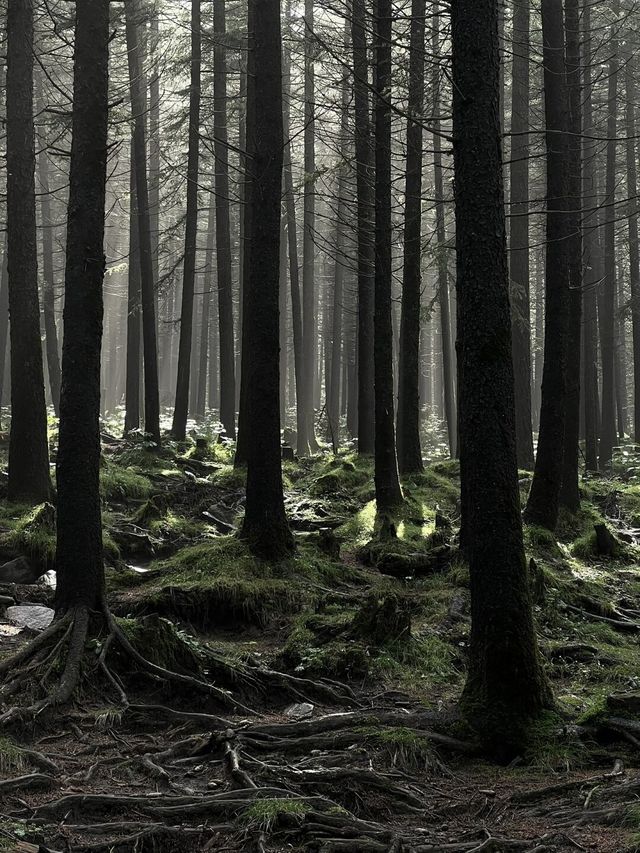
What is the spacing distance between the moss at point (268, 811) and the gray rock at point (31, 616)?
3765 mm

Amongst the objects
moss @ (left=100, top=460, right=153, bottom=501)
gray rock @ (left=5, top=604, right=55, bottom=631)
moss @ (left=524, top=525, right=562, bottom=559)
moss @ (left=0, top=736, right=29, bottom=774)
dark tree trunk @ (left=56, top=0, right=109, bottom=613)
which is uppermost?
dark tree trunk @ (left=56, top=0, right=109, bottom=613)

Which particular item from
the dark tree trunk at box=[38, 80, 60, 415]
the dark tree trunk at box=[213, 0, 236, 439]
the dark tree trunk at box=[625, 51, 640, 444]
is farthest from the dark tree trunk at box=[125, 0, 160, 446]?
the dark tree trunk at box=[625, 51, 640, 444]

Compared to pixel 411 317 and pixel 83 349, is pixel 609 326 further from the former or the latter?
pixel 83 349

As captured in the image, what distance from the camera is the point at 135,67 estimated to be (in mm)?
18938

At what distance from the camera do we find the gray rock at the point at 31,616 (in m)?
7.58

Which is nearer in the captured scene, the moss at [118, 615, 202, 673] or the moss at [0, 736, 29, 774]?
the moss at [0, 736, 29, 774]

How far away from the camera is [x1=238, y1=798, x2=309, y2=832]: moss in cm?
421

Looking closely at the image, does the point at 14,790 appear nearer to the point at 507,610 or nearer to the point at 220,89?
the point at 507,610

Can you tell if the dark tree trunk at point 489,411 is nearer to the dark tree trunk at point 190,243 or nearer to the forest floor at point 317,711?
the forest floor at point 317,711

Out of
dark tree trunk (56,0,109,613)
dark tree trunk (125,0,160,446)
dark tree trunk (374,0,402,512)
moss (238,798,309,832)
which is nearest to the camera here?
moss (238,798,309,832)

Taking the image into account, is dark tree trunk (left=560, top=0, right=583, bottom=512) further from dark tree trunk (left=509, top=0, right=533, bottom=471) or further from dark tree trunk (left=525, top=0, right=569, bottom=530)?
dark tree trunk (left=509, top=0, right=533, bottom=471)

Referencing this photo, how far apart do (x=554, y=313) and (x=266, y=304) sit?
14.5 feet

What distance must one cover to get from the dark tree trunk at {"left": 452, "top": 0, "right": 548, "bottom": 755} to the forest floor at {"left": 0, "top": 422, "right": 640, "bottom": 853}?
0.31 meters

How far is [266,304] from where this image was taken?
9.73 meters
